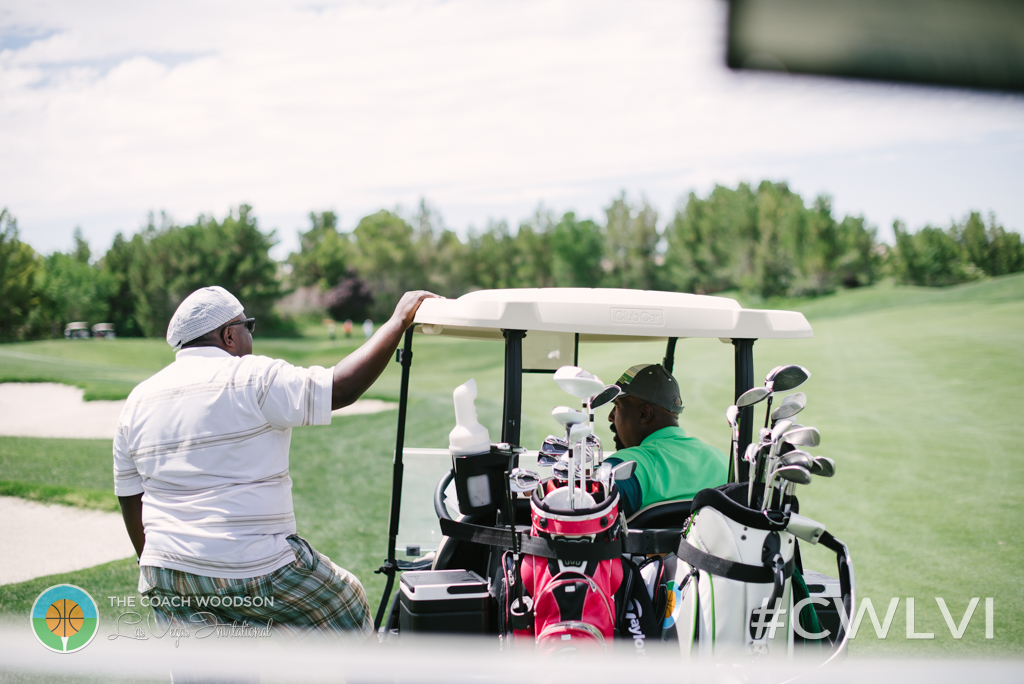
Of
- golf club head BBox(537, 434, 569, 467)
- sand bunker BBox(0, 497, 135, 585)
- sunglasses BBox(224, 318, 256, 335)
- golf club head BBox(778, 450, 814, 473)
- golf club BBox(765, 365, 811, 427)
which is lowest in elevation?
sand bunker BBox(0, 497, 135, 585)

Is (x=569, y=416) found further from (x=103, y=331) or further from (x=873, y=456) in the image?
(x=103, y=331)

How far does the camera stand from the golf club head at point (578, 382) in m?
1.65

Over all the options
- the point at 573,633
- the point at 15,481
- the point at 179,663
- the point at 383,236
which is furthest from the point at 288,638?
the point at 383,236

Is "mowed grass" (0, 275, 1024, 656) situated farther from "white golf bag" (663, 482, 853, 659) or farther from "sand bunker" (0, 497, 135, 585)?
"white golf bag" (663, 482, 853, 659)

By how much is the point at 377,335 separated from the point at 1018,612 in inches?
163

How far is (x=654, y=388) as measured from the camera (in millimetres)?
2320

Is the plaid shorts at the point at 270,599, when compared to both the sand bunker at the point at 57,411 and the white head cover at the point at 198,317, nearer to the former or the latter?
the white head cover at the point at 198,317

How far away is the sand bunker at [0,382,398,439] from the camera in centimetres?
1013

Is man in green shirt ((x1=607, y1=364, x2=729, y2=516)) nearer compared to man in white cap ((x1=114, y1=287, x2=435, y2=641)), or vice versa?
man in white cap ((x1=114, y1=287, x2=435, y2=641))

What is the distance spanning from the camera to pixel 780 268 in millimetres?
35531

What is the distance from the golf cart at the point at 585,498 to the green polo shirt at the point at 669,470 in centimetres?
7

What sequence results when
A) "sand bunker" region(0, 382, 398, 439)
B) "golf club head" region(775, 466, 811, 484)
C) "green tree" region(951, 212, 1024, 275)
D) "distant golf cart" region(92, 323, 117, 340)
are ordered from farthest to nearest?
"distant golf cart" region(92, 323, 117, 340) → "green tree" region(951, 212, 1024, 275) → "sand bunker" region(0, 382, 398, 439) → "golf club head" region(775, 466, 811, 484)

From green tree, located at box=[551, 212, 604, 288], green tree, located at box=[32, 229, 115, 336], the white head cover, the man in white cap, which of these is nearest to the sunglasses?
the white head cover

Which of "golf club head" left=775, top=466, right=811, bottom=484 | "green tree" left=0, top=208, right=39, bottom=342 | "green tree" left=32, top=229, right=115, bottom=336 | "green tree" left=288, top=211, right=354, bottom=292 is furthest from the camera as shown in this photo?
"green tree" left=288, top=211, right=354, bottom=292
